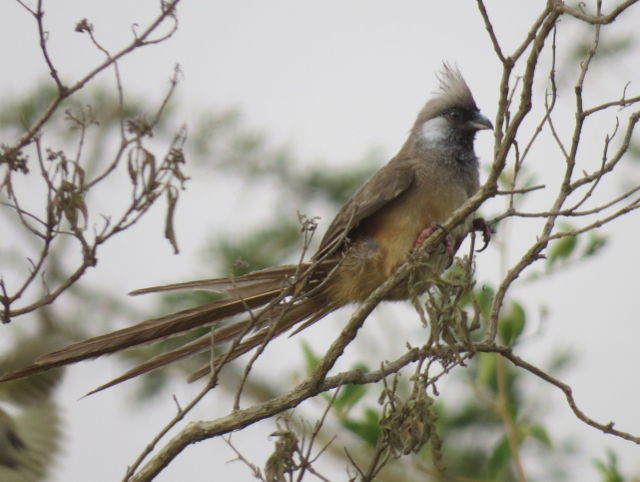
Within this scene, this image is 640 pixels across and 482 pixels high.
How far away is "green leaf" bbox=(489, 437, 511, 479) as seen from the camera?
3.70 meters

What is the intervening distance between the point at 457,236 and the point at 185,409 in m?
1.74

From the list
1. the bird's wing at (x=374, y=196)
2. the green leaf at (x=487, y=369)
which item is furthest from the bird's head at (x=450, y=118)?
the green leaf at (x=487, y=369)

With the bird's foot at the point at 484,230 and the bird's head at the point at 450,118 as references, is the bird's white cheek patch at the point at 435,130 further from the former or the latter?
the bird's foot at the point at 484,230

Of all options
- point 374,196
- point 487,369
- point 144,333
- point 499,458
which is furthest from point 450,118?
point 144,333

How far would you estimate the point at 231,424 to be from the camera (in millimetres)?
2564

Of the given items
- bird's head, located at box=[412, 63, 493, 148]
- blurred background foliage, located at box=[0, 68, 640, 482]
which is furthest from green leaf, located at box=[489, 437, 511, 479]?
bird's head, located at box=[412, 63, 493, 148]

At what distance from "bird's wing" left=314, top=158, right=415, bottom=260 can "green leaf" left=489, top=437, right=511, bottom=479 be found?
1.00m

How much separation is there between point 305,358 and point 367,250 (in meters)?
0.52

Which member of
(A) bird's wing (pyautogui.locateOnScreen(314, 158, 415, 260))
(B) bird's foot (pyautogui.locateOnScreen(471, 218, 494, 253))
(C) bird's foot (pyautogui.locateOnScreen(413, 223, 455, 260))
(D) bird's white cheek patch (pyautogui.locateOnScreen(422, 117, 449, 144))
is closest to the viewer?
(C) bird's foot (pyautogui.locateOnScreen(413, 223, 455, 260))

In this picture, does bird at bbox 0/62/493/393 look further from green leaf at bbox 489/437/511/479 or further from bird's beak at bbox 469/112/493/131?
green leaf at bbox 489/437/511/479

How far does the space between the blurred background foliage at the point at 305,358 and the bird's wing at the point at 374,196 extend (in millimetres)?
445

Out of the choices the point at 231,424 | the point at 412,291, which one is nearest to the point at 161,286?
the point at 231,424

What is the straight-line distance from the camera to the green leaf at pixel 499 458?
12.1 ft

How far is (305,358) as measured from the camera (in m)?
4.02
